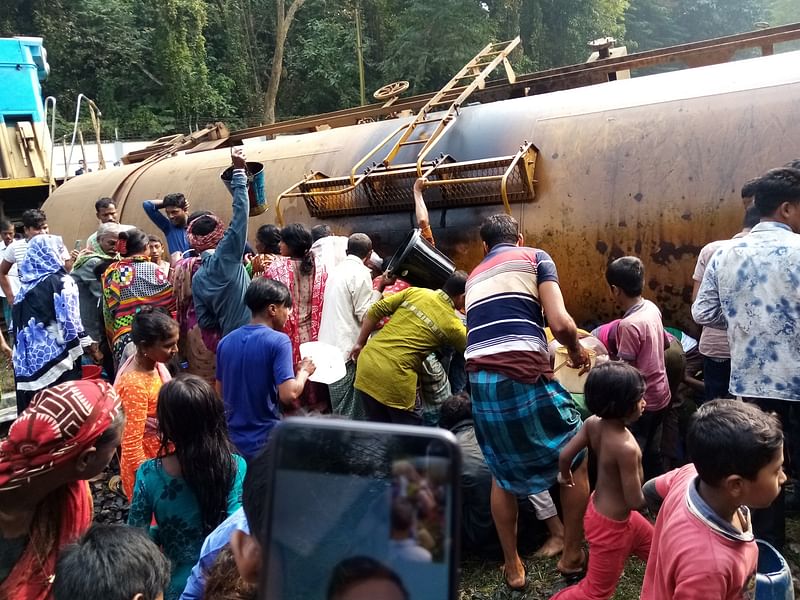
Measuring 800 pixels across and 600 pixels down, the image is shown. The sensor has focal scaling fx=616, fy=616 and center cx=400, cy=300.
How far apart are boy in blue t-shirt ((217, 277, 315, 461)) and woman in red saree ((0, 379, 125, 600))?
3.61 feet

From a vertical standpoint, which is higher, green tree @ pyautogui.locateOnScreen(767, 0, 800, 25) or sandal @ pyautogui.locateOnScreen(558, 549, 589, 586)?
green tree @ pyautogui.locateOnScreen(767, 0, 800, 25)

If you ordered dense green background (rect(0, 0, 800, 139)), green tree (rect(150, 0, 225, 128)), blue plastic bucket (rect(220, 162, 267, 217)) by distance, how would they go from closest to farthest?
blue plastic bucket (rect(220, 162, 267, 217))
dense green background (rect(0, 0, 800, 139))
green tree (rect(150, 0, 225, 128))

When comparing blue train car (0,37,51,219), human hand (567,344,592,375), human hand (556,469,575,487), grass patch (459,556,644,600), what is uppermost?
blue train car (0,37,51,219)

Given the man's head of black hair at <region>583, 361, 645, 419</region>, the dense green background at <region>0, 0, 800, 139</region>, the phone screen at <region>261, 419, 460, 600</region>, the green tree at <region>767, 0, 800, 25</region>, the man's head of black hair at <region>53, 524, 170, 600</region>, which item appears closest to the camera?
the phone screen at <region>261, 419, 460, 600</region>

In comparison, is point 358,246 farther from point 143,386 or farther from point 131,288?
point 143,386

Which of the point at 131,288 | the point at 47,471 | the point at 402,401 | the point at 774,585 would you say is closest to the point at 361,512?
the point at 47,471

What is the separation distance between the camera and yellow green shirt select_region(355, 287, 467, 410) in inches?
134

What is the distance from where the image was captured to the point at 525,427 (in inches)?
110

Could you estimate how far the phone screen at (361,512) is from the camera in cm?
59

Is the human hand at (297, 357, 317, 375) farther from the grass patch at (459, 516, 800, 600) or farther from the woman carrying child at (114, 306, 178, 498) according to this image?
the grass patch at (459, 516, 800, 600)

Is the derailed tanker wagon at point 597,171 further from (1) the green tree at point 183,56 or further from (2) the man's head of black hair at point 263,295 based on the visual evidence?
(1) the green tree at point 183,56

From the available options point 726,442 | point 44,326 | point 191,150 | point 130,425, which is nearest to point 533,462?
point 726,442

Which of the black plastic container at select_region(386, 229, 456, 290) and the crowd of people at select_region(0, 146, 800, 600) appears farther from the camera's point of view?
the black plastic container at select_region(386, 229, 456, 290)

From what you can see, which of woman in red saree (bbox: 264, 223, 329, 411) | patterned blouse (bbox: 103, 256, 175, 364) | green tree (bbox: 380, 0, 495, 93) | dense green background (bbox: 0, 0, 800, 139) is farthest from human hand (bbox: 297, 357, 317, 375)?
dense green background (bbox: 0, 0, 800, 139)
